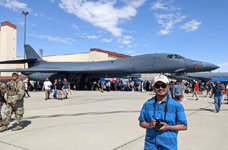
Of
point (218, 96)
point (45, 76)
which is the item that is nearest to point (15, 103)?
point (218, 96)

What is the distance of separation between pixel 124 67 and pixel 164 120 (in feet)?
55.0

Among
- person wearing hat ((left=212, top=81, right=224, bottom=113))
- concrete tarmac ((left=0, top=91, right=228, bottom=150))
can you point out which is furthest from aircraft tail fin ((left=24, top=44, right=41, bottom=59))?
person wearing hat ((left=212, top=81, right=224, bottom=113))

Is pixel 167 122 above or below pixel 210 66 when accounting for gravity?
below

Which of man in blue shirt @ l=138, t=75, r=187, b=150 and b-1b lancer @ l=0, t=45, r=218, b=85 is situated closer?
man in blue shirt @ l=138, t=75, r=187, b=150

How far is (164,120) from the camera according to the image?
1971 mm

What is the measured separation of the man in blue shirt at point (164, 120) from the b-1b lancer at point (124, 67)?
15.1 meters

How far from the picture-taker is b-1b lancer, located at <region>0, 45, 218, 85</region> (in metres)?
16.2

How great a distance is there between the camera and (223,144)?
3904 mm

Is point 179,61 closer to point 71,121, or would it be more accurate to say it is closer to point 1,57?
point 71,121

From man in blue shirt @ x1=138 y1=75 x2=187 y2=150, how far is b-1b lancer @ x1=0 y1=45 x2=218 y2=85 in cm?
1509

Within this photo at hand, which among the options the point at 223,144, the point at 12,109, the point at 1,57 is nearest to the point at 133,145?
the point at 223,144

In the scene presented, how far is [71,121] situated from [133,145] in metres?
2.77

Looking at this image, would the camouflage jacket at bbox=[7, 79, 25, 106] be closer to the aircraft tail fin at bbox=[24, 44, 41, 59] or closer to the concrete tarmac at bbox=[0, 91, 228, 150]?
the concrete tarmac at bbox=[0, 91, 228, 150]

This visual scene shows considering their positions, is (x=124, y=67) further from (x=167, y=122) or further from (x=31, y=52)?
(x=167, y=122)
